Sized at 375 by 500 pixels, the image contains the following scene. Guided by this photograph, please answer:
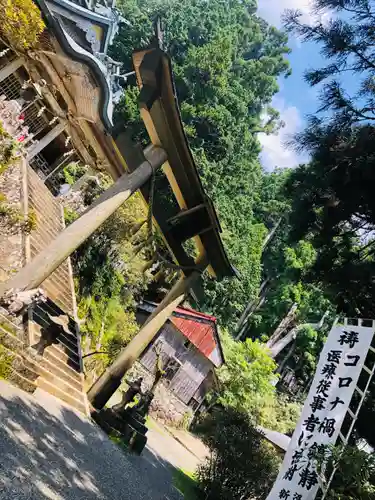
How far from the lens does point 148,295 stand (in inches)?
1008

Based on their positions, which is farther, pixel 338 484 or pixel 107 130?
pixel 107 130

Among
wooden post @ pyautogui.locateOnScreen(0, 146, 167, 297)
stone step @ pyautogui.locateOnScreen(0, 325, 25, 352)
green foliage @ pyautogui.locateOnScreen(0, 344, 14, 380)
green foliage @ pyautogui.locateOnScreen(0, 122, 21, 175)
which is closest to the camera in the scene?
green foliage @ pyautogui.locateOnScreen(0, 344, 14, 380)

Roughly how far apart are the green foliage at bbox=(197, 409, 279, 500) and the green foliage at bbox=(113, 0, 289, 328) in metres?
19.6

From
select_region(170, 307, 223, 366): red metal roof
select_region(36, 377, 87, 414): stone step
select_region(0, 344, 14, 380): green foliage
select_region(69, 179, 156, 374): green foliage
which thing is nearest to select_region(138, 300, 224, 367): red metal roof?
select_region(170, 307, 223, 366): red metal roof

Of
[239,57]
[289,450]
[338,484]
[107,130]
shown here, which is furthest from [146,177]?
[239,57]

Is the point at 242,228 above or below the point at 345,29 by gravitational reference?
above

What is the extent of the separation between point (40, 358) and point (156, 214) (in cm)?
329

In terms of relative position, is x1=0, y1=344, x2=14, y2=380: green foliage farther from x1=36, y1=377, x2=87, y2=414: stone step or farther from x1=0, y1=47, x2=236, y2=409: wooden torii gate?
x1=36, y1=377, x2=87, y2=414: stone step

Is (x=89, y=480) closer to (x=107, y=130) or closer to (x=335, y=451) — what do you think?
(x=335, y=451)

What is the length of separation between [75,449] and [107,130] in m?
4.69

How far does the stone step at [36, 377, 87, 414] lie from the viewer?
6.64 meters

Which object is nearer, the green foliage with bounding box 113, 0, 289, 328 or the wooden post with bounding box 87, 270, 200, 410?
the wooden post with bounding box 87, 270, 200, 410

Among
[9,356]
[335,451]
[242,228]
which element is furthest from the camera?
[242,228]

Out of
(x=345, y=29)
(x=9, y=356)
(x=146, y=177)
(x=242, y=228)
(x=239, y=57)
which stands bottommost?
(x=9, y=356)
